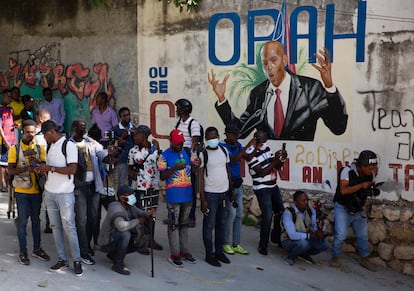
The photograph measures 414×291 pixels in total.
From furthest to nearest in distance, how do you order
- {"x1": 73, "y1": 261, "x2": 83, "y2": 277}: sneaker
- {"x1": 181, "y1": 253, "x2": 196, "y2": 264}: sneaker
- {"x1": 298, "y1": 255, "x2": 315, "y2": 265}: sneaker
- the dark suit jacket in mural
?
the dark suit jacket in mural
{"x1": 298, "y1": 255, "x2": 315, "y2": 265}: sneaker
{"x1": 181, "y1": 253, "x2": 196, "y2": 264}: sneaker
{"x1": 73, "y1": 261, "x2": 83, "y2": 277}: sneaker

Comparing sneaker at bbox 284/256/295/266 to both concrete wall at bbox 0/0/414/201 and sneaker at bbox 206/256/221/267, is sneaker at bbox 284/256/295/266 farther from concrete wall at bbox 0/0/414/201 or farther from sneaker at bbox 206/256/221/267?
concrete wall at bbox 0/0/414/201

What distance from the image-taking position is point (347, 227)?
8336mm

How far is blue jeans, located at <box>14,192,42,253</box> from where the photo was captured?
6.78 m

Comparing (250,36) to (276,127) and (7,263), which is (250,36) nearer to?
(276,127)

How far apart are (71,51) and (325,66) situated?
5.17m

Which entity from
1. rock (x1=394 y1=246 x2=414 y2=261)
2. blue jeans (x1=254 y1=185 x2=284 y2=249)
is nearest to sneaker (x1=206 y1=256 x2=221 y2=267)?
blue jeans (x1=254 y1=185 x2=284 y2=249)

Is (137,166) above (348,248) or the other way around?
above

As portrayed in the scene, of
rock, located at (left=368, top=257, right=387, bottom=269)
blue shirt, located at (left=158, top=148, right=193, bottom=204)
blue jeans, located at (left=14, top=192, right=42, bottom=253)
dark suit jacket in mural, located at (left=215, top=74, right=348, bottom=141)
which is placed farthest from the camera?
dark suit jacket in mural, located at (left=215, top=74, right=348, bottom=141)

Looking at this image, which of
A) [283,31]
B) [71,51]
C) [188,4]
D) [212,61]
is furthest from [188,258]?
[71,51]

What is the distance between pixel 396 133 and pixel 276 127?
1.87m

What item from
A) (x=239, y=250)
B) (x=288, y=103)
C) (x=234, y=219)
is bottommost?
(x=239, y=250)

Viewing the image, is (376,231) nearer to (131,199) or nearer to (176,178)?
(176,178)

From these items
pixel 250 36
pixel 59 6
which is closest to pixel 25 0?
pixel 59 6

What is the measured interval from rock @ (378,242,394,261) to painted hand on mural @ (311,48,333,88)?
248cm
